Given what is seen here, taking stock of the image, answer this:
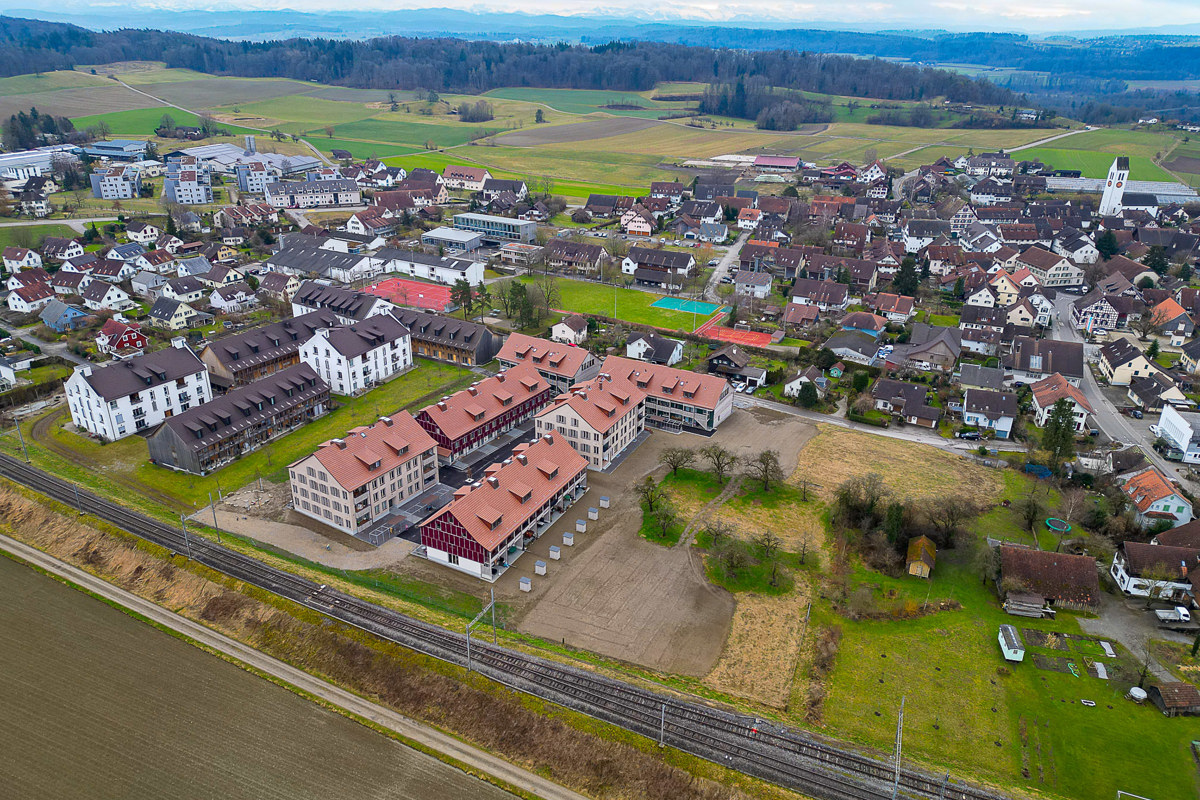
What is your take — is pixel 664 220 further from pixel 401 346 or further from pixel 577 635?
pixel 577 635

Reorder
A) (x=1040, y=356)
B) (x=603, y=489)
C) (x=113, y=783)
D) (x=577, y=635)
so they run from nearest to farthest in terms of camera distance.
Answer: (x=113, y=783), (x=577, y=635), (x=603, y=489), (x=1040, y=356)

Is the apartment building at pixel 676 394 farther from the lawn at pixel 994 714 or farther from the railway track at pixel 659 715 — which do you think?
the railway track at pixel 659 715

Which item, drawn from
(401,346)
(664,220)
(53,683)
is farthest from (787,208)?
(53,683)

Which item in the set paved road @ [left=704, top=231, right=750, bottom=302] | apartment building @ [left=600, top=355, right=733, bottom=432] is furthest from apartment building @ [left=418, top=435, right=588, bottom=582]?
paved road @ [left=704, top=231, right=750, bottom=302]

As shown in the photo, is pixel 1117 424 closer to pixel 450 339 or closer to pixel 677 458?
pixel 677 458

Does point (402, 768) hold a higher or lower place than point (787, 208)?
lower

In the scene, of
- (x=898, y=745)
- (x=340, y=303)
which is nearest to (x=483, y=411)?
(x=340, y=303)

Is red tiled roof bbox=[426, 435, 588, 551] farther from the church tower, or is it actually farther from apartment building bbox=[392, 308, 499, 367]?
the church tower
